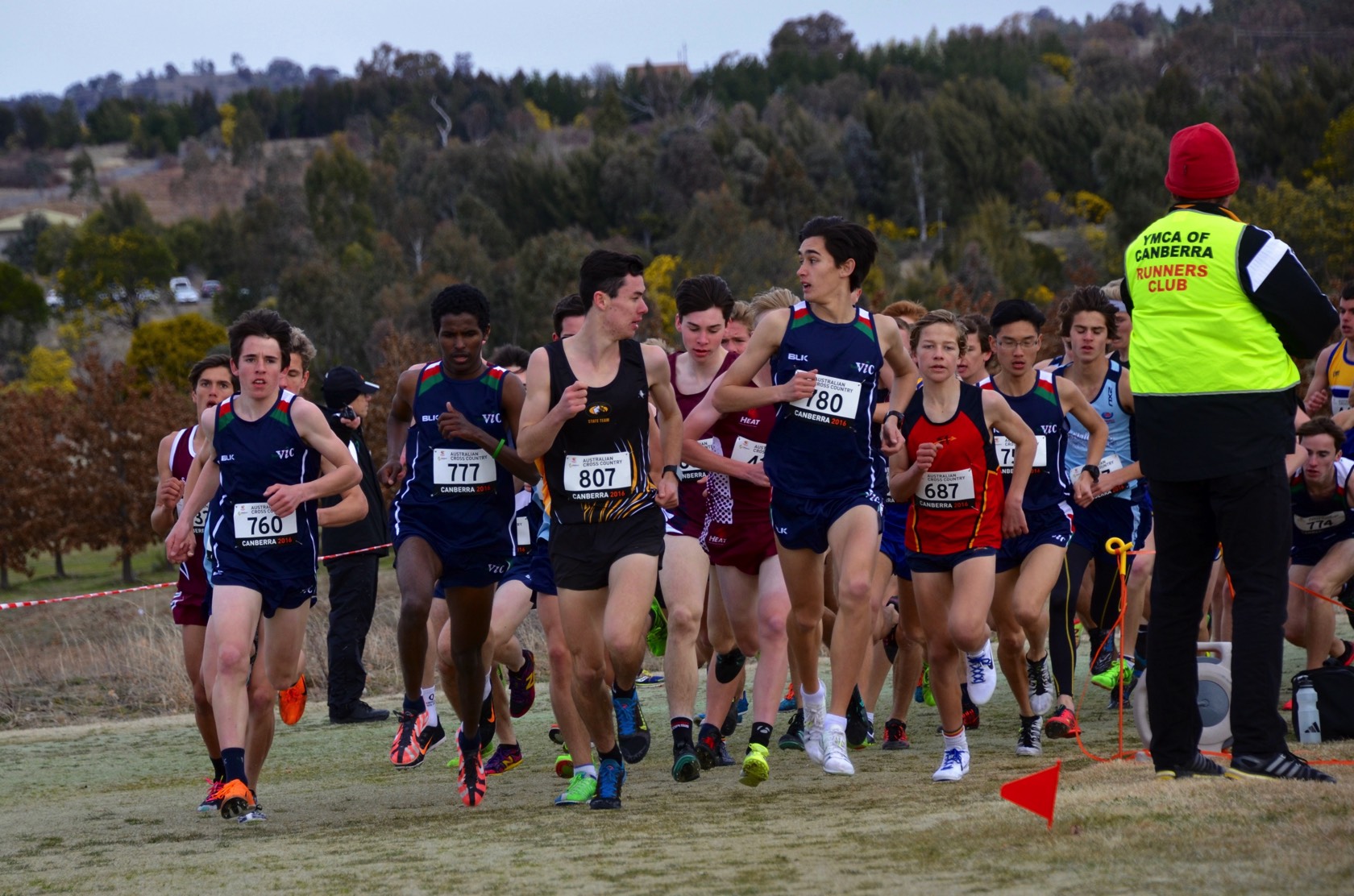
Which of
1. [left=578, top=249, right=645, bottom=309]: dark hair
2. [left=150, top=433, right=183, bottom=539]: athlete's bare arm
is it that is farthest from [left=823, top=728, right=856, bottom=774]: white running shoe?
[left=150, top=433, right=183, bottom=539]: athlete's bare arm

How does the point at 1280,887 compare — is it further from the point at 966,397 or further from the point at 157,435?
the point at 157,435

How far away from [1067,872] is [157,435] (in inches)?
1356

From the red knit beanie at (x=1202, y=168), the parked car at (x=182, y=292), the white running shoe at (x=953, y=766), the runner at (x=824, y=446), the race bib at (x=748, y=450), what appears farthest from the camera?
the parked car at (x=182, y=292)

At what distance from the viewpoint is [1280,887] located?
14.1ft

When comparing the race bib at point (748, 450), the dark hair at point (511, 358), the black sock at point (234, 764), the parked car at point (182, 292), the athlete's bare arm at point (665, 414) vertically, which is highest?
the parked car at point (182, 292)

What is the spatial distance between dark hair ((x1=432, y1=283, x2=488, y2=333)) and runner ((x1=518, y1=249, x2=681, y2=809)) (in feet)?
3.54

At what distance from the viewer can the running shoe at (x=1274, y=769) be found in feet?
19.0

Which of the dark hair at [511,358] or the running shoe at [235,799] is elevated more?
the dark hair at [511,358]

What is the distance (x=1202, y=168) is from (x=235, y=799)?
4851 mm

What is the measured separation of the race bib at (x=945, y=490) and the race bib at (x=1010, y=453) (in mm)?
983

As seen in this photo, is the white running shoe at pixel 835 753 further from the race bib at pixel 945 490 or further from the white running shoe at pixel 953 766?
the race bib at pixel 945 490

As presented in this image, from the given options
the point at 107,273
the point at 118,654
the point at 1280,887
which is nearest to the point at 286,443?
the point at 1280,887

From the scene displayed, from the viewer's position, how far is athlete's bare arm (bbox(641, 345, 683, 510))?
280 inches

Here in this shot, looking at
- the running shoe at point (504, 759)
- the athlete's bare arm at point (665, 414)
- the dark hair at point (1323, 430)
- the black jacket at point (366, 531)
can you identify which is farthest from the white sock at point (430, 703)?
the dark hair at point (1323, 430)
